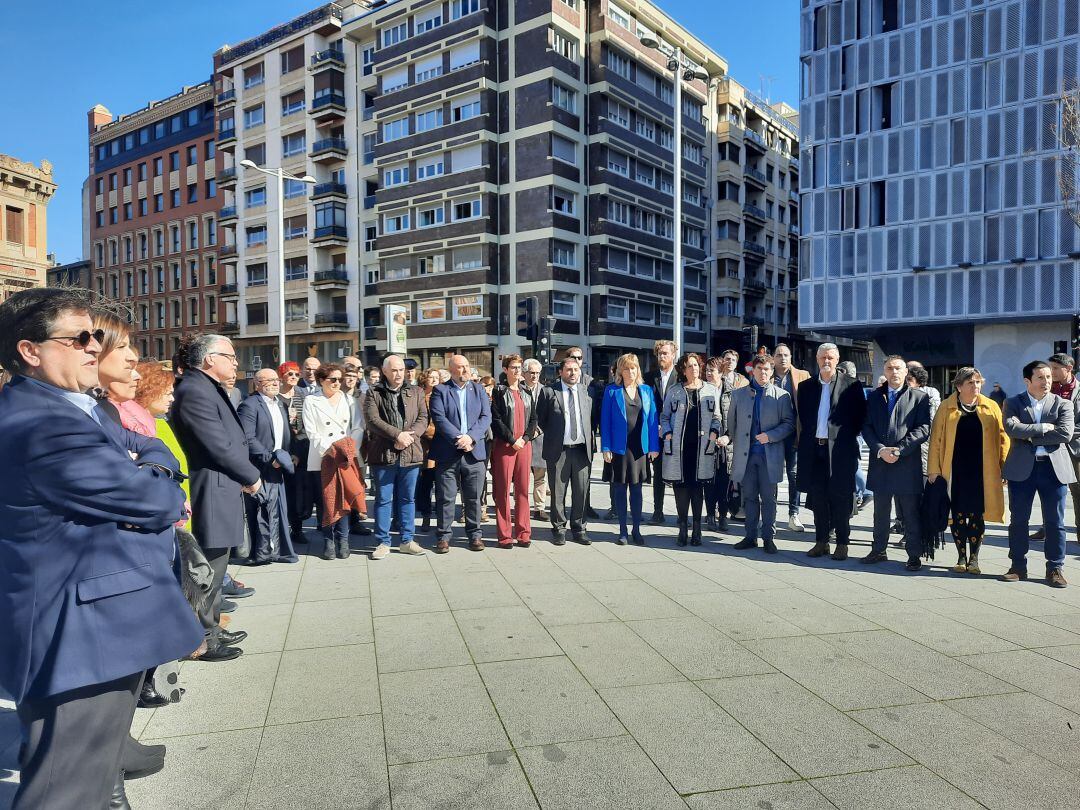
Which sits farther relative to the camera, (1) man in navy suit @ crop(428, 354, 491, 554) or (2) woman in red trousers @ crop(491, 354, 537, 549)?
(2) woman in red trousers @ crop(491, 354, 537, 549)

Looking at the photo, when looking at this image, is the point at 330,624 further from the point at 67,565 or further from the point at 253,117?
the point at 253,117

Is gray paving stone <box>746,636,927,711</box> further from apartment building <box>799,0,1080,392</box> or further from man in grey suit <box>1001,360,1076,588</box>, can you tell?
apartment building <box>799,0,1080,392</box>

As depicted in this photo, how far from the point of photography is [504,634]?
16.2ft

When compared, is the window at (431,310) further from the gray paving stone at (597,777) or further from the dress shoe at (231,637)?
the gray paving stone at (597,777)

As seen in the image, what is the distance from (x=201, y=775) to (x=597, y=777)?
1734 millimetres

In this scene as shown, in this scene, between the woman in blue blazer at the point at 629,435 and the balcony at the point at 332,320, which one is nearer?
the woman in blue blazer at the point at 629,435

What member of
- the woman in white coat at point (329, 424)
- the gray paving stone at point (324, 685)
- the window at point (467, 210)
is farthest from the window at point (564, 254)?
the gray paving stone at point (324, 685)

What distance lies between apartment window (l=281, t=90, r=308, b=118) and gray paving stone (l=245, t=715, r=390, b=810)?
50.6 meters

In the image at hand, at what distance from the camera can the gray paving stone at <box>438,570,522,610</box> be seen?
5.70 m

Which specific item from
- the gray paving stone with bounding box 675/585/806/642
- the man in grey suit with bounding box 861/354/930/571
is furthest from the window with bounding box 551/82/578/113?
the gray paving stone with bounding box 675/585/806/642

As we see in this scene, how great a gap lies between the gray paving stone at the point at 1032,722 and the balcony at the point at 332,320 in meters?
44.8

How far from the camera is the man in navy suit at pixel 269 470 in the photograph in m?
7.07

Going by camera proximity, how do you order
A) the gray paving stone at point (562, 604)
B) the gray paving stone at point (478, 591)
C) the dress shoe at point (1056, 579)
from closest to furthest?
1. the gray paving stone at point (562, 604)
2. the gray paving stone at point (478, 591)
3. the dress shoe at point (1056, 579)

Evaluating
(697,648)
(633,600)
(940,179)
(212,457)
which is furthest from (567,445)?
(940,179)
